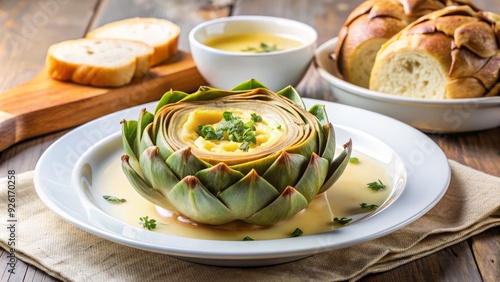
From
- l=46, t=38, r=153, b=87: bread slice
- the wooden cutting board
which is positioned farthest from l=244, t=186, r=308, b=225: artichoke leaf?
l=46, t=38, r=153, b=87: bread slice

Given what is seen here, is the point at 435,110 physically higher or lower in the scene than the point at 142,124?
lower

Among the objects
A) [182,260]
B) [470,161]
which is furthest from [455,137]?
[182,260]

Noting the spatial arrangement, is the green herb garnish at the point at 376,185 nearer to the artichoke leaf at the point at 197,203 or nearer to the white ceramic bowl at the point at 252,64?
the artichoke leaf at the point at 197,203

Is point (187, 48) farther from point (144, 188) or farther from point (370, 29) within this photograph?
point (144, 188)

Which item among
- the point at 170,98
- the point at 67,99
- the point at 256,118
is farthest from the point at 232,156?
the point at 67,99

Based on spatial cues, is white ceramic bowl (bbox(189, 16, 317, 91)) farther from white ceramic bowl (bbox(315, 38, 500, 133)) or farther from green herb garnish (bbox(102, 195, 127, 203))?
green herb garnish (bbox(102, 195, 127, 203))

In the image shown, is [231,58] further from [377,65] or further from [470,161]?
[470,161]
